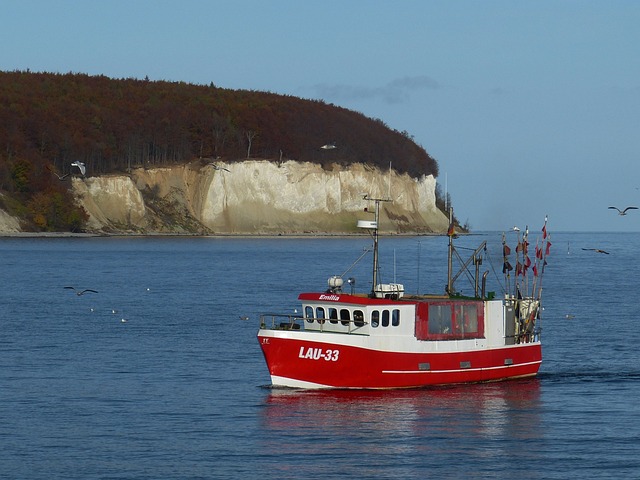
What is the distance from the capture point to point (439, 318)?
147ft

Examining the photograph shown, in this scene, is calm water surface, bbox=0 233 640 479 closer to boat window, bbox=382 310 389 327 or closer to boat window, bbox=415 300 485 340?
boat window, bbox=415 300 485 340

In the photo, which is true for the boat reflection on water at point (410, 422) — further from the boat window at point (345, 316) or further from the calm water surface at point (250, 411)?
the boat window at point (345, 316)

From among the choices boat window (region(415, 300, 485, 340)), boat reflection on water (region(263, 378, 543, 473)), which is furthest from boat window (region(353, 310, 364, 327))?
boat reflection on water (region(263, 378, 543, 473))

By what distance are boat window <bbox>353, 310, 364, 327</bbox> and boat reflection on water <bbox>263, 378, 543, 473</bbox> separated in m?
2.33

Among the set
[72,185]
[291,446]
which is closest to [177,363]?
[291,446]

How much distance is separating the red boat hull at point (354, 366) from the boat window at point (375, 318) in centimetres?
94

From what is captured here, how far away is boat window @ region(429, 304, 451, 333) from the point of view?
44.5 metres

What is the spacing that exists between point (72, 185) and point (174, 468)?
16427cm

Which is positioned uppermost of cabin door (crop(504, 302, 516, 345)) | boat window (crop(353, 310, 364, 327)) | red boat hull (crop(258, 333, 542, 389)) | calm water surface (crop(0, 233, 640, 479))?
boat window (crop(353, 310, 364, 327))

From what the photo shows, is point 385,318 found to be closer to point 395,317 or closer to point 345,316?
point 395,317

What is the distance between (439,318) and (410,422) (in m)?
6.39

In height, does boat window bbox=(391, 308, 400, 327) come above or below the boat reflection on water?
above

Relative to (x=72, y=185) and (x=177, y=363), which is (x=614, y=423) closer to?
(x=177, y=363)

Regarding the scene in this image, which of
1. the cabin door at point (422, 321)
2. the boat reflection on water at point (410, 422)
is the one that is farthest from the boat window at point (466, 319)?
the boat reflection on water at point (410, 422)
